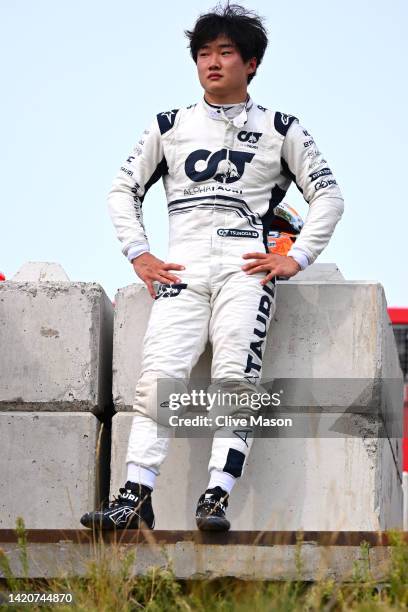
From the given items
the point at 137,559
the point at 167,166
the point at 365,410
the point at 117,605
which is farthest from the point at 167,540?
the point at 167,166

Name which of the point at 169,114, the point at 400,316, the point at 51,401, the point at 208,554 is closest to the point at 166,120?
the point at 169,114

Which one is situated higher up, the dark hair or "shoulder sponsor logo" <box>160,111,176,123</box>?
the dark hair

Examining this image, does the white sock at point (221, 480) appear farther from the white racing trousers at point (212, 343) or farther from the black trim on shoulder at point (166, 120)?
the black trim on shoulder at point (166, 120)

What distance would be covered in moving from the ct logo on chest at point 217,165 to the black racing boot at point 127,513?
4.64 feet

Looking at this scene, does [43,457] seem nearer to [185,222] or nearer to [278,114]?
[185,222]

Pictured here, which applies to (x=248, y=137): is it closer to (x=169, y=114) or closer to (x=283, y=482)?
(x=169, y=114)

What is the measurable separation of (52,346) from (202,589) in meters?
1.69

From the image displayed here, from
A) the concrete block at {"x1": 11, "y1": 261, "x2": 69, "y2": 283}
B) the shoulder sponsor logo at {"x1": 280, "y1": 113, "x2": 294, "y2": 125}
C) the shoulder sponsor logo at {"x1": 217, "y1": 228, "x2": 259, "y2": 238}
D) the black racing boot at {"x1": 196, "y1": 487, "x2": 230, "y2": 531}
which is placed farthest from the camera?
the concrete block at {"x1": 11, "y1": 261, "x2": 69, "y2": 283}

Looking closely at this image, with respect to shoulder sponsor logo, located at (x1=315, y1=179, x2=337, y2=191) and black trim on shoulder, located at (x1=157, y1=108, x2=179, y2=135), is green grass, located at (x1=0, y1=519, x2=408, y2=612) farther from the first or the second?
black trim on shoulder, located at (x1=157, y1=108, x2=179, y2=135)

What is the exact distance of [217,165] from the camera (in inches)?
204

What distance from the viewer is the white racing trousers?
4.69 meters

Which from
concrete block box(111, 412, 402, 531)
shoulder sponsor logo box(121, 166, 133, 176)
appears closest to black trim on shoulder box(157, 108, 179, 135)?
shoulder sponsor logo box(121, 166, 133, 176)

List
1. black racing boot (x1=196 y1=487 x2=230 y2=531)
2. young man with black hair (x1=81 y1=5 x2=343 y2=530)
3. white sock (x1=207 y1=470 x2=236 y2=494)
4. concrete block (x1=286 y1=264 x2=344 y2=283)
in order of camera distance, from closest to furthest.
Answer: black racing boot (x1=196 y1=487 x2=230 y2=531) < white sock (x1=207 y1=470 x2=236 y2=494) < young man with black hair (x1=81 y1=5 x2=343 y2=530) < concrete block (x1=286 y1=264 x2=344 y2=283)

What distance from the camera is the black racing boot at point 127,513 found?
4347 millimetres
